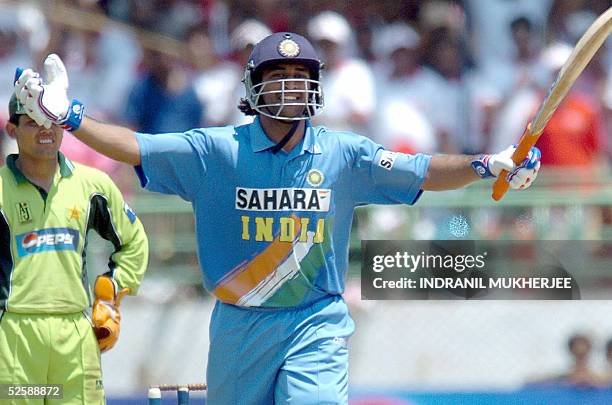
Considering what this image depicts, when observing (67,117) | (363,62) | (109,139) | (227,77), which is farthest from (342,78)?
(67,117)

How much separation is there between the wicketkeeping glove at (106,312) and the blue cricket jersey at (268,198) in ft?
3.51

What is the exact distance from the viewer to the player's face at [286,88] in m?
4.40

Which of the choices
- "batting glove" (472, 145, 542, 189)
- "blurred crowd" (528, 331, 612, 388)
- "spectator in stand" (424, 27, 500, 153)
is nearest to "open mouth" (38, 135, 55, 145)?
"batting glove" (472, 145, 542, 189)

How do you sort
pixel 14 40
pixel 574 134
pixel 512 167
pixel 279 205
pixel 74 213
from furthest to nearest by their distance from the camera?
pixel 14 40 → pixel 574 134 → pixel 74 213 → pixel 279 205 → pixel 512 167

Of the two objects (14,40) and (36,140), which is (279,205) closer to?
(36,140)

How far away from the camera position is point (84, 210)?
538 cm

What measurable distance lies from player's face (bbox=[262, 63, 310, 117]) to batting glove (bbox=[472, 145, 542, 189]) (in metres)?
0.65

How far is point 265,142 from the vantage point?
4441 mm

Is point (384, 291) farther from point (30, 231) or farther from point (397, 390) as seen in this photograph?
point (30, 231)

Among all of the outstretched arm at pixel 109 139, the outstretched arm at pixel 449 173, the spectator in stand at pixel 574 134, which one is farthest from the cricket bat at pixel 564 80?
the spectator in stand at pixel 574 134

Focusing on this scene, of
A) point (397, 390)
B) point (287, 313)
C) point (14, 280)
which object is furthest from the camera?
point (397, 390)

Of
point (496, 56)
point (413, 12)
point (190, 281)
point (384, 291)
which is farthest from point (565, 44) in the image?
point (190, 281)

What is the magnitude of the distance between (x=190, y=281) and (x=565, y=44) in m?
2.56

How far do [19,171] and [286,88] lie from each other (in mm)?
1462
